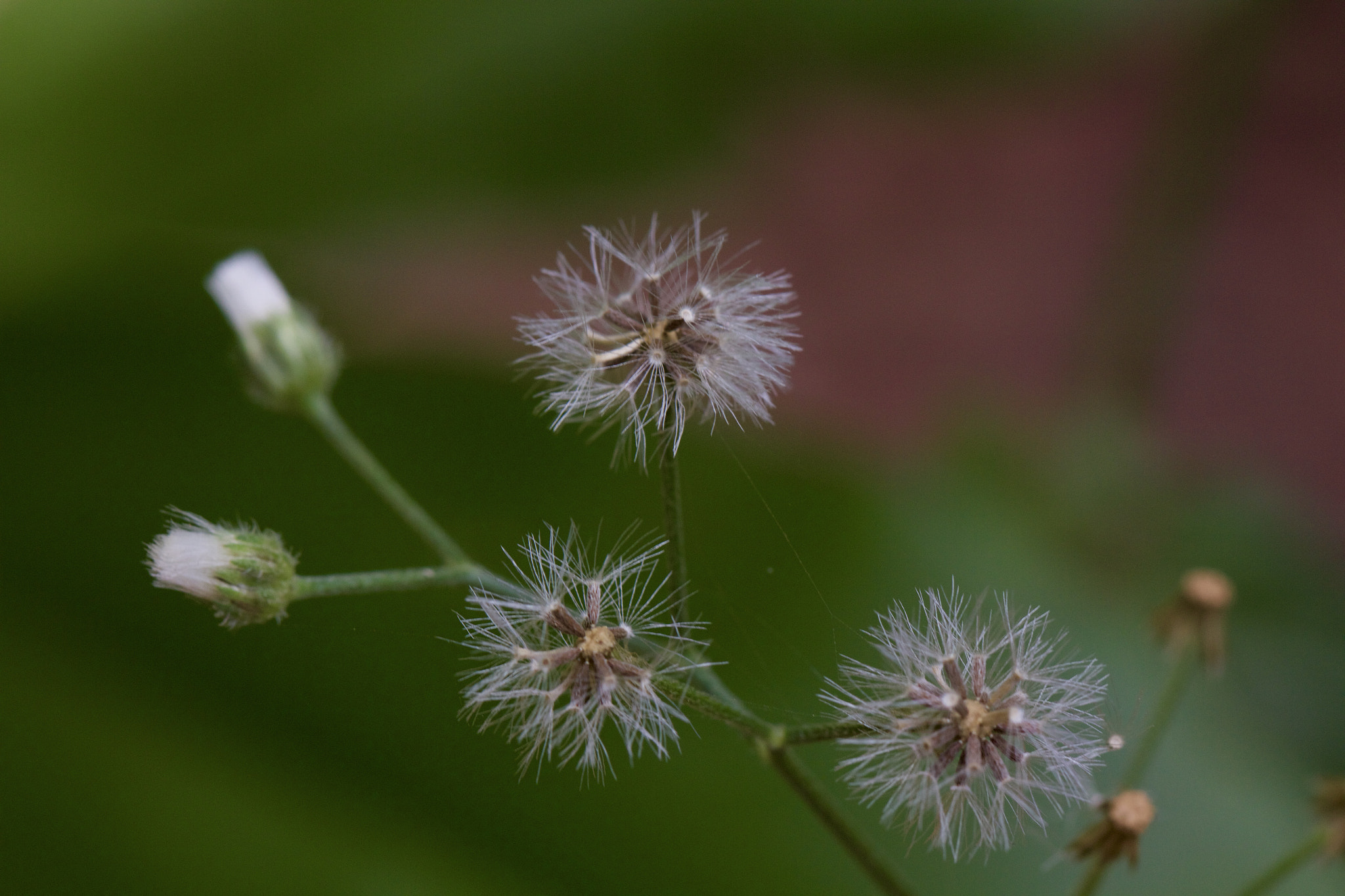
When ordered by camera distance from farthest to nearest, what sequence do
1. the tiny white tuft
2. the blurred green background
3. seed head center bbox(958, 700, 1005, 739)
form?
the blurred green background, the tiny white tuft, seed head center bbox(958, 700, 1005, 739)

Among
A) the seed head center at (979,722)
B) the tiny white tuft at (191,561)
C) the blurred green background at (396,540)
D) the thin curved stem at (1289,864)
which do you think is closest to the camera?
the seed head center at (979,722)

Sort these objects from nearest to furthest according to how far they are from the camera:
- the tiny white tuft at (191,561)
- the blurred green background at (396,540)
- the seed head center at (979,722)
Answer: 1. the seed head center at (979,722)
2. the tiny white tuft at (191,561)
3. the blurred green background at (396,540)

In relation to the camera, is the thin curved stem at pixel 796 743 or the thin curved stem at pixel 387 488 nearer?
the thin curved stem at pixel 796 743

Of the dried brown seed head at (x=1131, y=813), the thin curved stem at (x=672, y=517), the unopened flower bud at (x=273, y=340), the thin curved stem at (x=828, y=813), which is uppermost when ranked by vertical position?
the unopened flower bud at (x=273, y=340)

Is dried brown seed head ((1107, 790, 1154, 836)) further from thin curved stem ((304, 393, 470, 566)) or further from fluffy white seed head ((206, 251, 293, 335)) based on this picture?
fluffy white seed head ((206, 251, 293, 335))

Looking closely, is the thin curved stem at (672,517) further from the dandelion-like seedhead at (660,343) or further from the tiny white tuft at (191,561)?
the tiny white tuft at (191,561)

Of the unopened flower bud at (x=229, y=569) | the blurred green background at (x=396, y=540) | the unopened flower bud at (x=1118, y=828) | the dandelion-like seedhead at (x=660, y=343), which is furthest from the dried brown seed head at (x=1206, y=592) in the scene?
the unopened flower bud at (x=229, y=569)

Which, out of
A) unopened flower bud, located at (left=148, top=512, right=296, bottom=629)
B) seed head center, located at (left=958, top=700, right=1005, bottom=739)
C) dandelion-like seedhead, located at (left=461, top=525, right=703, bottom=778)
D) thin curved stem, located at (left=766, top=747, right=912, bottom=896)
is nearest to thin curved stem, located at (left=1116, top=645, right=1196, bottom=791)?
thin curved stem, located at (left=766, top=747, right=912, bottom=896)
